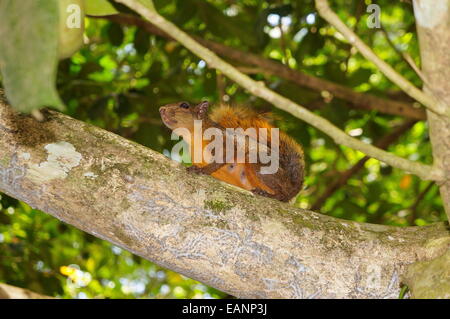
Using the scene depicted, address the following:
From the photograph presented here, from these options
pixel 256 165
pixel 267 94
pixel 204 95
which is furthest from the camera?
pixel 204 95

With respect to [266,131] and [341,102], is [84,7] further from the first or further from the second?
[341,102]

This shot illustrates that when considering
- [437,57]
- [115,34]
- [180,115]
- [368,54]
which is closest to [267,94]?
[368,54]

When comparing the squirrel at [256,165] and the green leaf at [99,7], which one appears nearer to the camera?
the green leaf at [99,7]

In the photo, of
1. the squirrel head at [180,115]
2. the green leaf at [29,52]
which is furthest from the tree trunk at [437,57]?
the squirrel head at [180,115]

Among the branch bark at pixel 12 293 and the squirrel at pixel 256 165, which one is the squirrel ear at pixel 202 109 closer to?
the squirrel at pixel 256 165

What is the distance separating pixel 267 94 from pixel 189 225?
0.63m

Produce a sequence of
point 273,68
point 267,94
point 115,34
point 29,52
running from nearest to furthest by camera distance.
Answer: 1. point 29,52
2. point 267,94
3. point 273,68
4. point 115,34

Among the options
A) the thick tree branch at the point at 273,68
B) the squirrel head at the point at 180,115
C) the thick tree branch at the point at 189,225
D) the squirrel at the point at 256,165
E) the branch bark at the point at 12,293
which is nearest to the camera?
the thick tree branch at the point at 189,225

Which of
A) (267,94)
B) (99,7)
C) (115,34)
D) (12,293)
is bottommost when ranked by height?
(12,293)

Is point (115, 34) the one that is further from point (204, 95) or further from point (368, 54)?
point (368, 54)

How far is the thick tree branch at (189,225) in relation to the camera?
149 centimetres

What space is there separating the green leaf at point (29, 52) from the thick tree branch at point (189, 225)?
2.53ft

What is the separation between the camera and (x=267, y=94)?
0.97 meters
